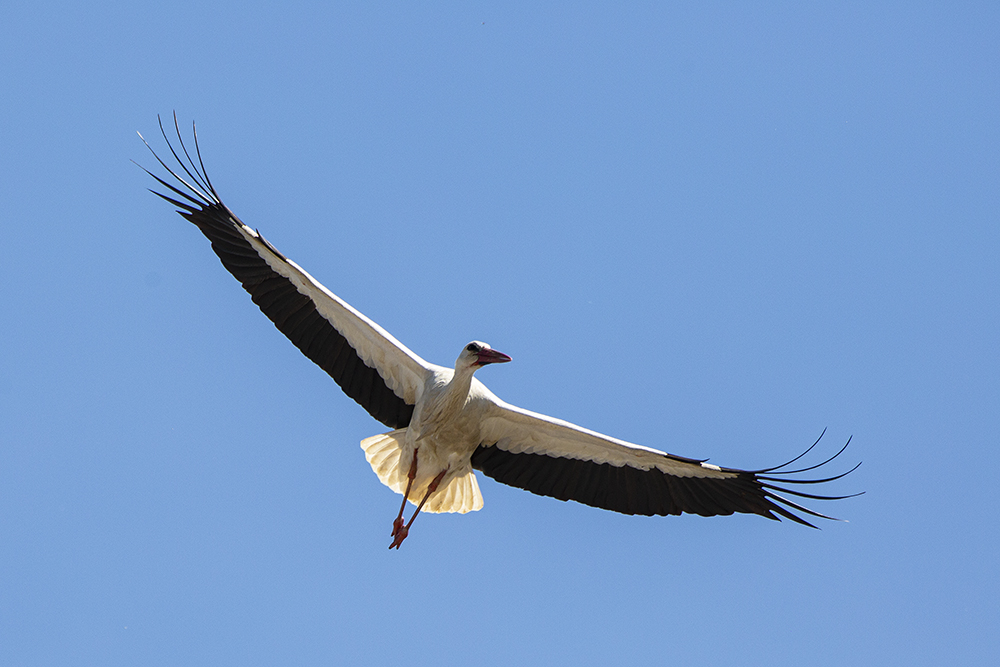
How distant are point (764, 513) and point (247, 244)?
4.23 m

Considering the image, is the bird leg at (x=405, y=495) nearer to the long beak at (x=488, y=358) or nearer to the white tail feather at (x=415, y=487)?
the white tail feather at (x=415, y=487)

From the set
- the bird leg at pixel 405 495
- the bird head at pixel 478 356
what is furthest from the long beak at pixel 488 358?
the bird leg at pixel 405 495

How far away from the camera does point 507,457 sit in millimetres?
8852

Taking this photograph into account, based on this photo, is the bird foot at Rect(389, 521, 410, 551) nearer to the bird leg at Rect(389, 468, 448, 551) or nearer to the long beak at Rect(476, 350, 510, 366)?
the bird leg at Rect(389, 468, 448, 551)

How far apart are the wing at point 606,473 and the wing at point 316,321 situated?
28.7 inches

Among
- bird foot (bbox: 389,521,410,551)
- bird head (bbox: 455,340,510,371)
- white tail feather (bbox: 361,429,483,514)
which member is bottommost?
bird foot (bbox: 389,521,410,551)

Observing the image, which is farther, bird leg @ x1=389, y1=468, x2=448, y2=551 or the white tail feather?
the white tail feather

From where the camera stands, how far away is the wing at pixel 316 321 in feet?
27.8

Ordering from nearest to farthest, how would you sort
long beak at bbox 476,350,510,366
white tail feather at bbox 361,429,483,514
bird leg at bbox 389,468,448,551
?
long beak at bbox 476,350,510,366
bird leg at bbox 389,468,448,551
white tail feather at bbox 361,429,483,514

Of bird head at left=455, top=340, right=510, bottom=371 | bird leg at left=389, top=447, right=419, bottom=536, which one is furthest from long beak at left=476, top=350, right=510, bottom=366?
bird leg at left=389, top=447, right=419, bottom=536

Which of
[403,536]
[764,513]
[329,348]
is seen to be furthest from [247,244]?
[764,513]

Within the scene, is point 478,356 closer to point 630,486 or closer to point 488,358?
point 488,358

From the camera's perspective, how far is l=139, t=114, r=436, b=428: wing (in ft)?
27.8

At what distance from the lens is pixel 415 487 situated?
8.82 metres
